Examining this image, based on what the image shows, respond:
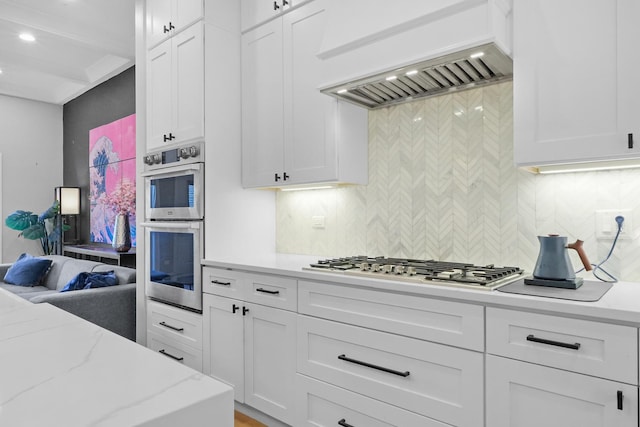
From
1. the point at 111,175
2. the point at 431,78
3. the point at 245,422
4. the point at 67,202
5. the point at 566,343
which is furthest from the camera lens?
the point at 67,202

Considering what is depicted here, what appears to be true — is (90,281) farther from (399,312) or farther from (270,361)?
(399,312)

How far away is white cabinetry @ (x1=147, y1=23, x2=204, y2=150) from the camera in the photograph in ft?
9.33

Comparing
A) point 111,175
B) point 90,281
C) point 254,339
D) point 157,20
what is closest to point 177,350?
point 254,339

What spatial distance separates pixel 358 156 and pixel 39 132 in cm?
623

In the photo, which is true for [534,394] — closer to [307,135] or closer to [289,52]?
[307,135]

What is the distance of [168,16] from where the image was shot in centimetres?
314

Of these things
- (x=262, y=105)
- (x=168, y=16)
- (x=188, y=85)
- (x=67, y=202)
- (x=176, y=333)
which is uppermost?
(x=168, y=16)

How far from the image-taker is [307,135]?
2.57 metres

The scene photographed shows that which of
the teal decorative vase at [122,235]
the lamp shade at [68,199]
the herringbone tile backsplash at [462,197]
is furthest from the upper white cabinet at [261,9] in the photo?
the lamp shade at [68,199]

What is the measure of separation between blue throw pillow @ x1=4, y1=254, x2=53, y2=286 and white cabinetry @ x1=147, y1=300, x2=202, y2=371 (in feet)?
8.40

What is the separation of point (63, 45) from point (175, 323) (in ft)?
12.2

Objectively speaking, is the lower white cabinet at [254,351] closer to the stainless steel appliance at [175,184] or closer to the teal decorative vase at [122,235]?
the stainless steel appliance at [175,184]

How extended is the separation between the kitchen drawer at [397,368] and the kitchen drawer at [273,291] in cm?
13

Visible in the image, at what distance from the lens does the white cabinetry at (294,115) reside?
248cm
